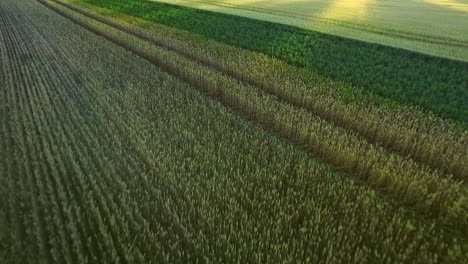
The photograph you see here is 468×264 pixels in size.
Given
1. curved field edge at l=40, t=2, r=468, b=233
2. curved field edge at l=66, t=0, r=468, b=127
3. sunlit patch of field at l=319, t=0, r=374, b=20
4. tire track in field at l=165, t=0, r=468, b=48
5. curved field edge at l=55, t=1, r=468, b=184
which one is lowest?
sunlit patch of field at l=319, t=0, r=374, b=20

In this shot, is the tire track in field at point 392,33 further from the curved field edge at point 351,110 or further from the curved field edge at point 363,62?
the curved field edge at point 351,110

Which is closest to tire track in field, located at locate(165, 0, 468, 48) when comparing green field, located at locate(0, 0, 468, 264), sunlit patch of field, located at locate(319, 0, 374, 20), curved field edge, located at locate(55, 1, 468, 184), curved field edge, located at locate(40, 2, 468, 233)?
sunlit patch of field, located at locate(319, 0, 374, 20)

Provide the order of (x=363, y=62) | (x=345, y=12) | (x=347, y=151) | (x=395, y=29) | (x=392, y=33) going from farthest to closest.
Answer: (x=345, y=12) → (x=395, y=29) → (x=392, y=33) → (x=363, y=62) → (x=347, y=151)

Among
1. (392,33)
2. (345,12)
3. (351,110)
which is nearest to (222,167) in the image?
(351,110)

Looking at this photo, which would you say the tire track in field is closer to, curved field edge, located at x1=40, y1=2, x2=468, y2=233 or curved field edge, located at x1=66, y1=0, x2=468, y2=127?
curved field edge, located at x1=66, y1=0, x2=468, y2=127

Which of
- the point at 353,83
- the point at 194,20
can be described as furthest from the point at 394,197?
the point at 194,20

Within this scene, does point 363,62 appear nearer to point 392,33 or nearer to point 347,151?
point 347,151
